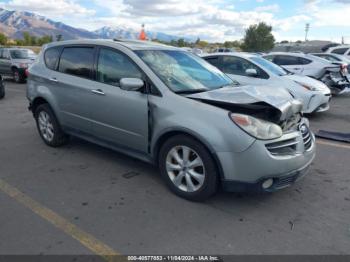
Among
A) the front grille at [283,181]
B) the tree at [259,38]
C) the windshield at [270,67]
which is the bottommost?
the front grille at [283,181]

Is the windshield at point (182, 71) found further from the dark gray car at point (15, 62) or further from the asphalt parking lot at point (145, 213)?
the dark gray car at point (15, 62)

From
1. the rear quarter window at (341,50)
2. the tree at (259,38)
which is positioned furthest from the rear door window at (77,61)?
the tree at (259,38)

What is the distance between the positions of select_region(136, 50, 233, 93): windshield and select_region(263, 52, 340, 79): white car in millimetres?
7780

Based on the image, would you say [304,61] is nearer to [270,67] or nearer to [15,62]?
[270,67]

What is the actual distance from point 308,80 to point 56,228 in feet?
23.3

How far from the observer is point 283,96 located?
3748 mm

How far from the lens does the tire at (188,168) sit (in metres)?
3.29

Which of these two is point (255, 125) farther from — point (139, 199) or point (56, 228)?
point (56, 228)

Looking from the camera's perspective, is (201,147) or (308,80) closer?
(201,147)

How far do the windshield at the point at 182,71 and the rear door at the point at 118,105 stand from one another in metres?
0.25

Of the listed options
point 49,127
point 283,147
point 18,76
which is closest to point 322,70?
point 283,147

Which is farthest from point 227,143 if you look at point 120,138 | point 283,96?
point 120,138

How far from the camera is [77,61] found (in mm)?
4656

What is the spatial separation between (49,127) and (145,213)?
2796 mm
